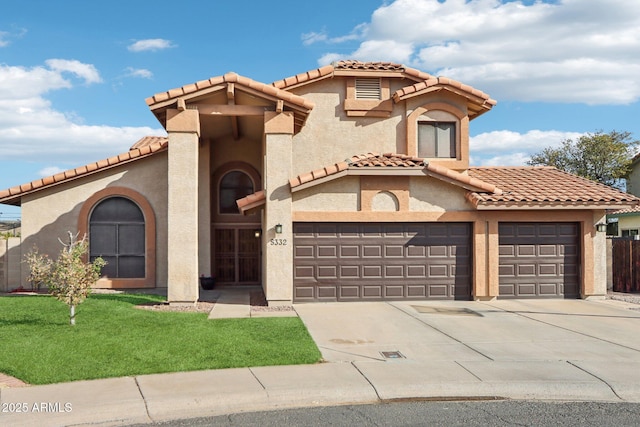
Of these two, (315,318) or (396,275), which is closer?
(315,318)

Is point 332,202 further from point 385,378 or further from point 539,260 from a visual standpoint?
point 385,378

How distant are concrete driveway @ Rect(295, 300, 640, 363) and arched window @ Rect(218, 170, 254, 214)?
6.03m

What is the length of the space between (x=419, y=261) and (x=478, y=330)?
14.2 feet

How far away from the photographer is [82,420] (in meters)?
6.60

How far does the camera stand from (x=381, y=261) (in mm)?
15695

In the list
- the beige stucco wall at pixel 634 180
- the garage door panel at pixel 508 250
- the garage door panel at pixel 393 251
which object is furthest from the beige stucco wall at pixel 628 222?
the garage door panel at pixel 393 251

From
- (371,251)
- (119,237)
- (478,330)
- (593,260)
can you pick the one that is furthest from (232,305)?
(593,260)

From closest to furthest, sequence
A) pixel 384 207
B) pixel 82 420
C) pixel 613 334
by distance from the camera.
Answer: pixel 82 420
pixel 613 334
pixel 384 207

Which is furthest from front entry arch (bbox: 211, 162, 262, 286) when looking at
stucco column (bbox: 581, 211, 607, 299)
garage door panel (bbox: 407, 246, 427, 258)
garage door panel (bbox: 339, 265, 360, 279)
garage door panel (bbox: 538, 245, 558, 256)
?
stucco column (bbox: 581, 211, 607, 299)

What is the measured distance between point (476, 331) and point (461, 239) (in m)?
4.84

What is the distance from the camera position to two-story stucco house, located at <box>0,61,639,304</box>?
14.7 meters

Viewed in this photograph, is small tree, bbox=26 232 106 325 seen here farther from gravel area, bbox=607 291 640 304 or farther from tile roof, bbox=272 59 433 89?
gravel area, bbox=607 291 640 304

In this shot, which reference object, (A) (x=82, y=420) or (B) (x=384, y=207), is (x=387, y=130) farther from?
(A) (x=82, y=420)

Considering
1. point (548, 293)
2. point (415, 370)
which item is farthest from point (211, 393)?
point (548, 293)
